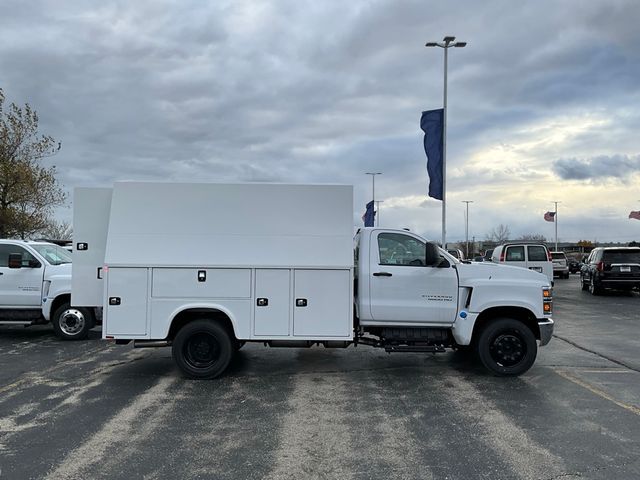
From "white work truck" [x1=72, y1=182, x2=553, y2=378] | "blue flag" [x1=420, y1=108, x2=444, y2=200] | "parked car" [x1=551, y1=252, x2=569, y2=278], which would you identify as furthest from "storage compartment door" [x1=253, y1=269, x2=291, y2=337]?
"parked car" [x1=551, y1=252, x2=569, y2=278]

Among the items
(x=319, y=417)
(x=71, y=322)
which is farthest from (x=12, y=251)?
(x=319, y=417)

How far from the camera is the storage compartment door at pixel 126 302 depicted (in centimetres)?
713

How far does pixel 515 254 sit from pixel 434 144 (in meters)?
5.81

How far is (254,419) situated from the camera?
18.7 feet

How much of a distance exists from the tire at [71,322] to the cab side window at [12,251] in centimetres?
125

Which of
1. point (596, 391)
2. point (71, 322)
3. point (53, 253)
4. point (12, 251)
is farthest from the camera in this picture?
point (53, 253)

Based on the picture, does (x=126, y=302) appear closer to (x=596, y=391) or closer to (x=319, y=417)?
(x=319, y=417)

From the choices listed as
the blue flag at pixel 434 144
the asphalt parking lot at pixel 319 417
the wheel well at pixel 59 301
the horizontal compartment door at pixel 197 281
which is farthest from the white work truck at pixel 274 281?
the blue flag at pixel 434 144

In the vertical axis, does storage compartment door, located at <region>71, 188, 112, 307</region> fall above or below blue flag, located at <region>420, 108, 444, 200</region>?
below

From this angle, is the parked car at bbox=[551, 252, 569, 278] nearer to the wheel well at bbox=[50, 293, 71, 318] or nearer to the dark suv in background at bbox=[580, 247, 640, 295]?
the dark suv in background at bbox=[580, 247, 640, 295]

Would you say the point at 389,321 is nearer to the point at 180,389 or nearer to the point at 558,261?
the point at 180,389

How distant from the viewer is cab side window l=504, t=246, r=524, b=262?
21953mm

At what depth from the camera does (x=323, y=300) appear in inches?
283

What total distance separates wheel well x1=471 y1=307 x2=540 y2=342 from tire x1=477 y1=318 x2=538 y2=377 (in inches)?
4.7
